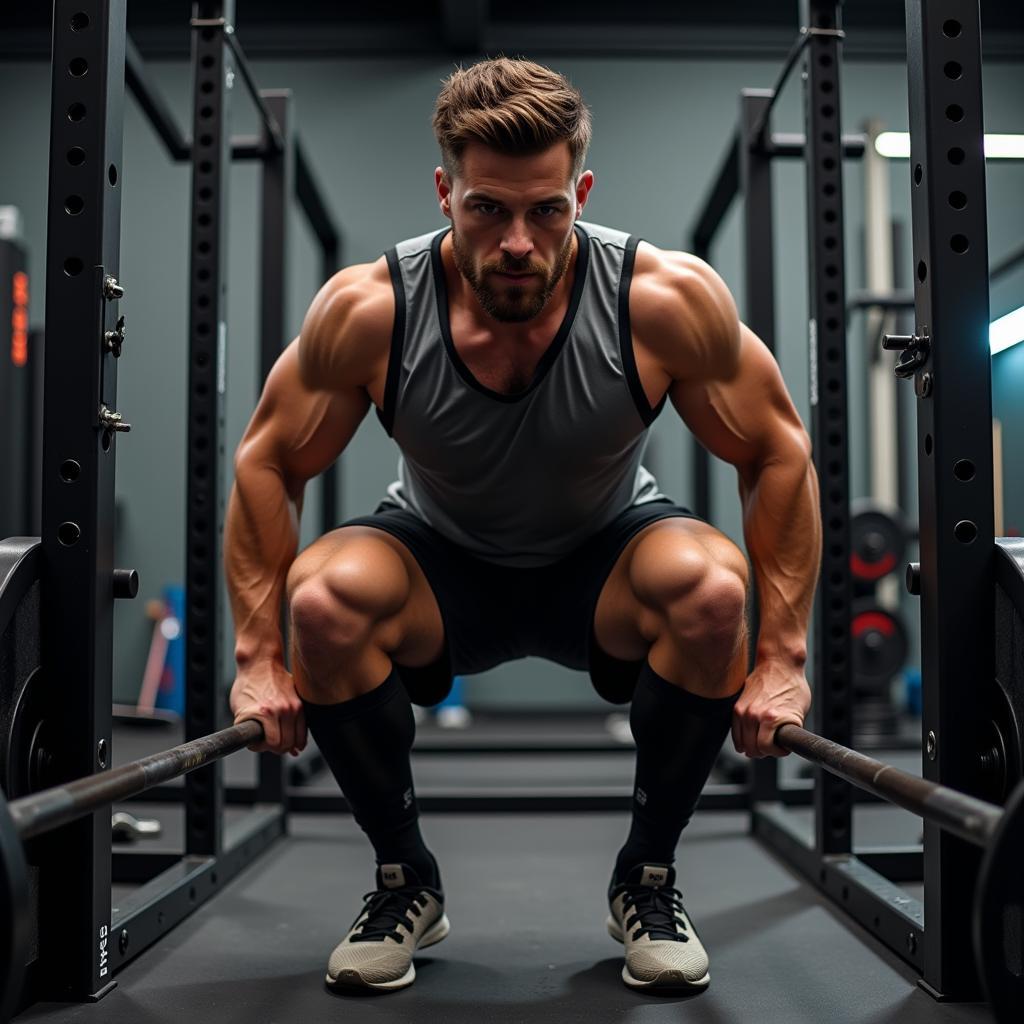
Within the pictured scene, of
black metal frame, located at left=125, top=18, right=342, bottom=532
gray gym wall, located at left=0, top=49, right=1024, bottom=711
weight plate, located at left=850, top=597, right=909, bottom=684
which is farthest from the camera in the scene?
gray gym wall, located at left=0, top=49, right=1024, bottom=711

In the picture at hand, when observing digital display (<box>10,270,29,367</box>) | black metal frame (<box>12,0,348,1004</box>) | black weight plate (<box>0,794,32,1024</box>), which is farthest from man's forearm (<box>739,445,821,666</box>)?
digital display (<box>10,270,29,367</box>)

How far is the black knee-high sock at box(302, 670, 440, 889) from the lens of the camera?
1599 millimetres

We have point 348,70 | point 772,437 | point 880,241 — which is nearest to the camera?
point 772,437

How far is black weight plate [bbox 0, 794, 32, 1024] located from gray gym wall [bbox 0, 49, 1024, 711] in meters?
4.42

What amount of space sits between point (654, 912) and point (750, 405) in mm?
748

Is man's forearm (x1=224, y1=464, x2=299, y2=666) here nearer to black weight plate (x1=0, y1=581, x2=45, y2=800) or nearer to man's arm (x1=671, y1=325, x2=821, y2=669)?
black weight plate (x1=0, y1=581, x2=45, y2=800)

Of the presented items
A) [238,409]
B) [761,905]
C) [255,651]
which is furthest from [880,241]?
[255,651]

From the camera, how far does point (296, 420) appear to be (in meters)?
1.70

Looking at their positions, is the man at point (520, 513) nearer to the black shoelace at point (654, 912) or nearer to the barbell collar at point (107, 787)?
the black shoelace at point (654, 912)

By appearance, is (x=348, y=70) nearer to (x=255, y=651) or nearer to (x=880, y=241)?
(x=880, y=241)

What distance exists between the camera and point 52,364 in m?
1.52

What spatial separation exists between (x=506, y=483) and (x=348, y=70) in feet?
14.7

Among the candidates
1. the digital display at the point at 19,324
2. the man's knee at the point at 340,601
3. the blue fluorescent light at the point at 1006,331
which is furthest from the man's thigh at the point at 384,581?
the digital display at the point at 19,324

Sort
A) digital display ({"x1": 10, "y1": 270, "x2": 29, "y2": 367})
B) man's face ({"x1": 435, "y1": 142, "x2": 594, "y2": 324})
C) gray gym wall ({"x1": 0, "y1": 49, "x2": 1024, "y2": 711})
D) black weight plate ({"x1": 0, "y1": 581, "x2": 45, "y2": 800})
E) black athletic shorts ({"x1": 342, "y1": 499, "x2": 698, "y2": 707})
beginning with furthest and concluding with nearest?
gray gym wall ({"x1": 0, "y1": 49, "x2": 1024, "y2": 711}) → digital display ({"x1": 10, "y1": 270, "x2": 29, "y2": 367}) → black athletic shorts ({"x1": 342, "y1": 499, "x2": 698, "y2": 707}) → man's face ({"x1": 435, "y1": 142, "x2": 594, "y2": 324}) → black weight plate ({"x1": 0, "y1": 581, "x2": 45, "y2": 800})
